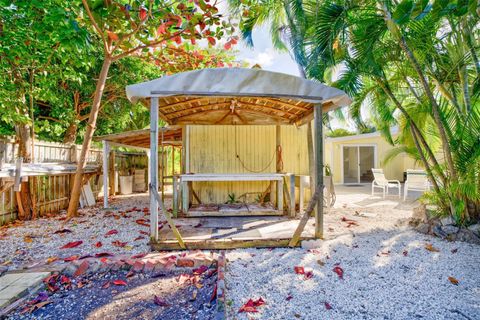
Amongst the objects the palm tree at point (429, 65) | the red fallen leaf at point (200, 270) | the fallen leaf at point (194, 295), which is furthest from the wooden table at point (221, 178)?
the fallen leaf at point (194, 295)

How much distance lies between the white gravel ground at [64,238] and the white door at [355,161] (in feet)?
35.4

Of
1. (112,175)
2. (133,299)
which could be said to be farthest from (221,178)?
(112,175)

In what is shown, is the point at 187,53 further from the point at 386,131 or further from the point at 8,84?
the point at 386,131

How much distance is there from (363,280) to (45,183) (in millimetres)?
6564

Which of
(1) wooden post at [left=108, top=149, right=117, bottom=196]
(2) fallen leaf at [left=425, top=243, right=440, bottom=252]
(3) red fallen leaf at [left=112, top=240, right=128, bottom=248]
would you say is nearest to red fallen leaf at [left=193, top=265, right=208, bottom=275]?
(3) red fallen leaf at [left=112, top=240, right=128, bottom=248]

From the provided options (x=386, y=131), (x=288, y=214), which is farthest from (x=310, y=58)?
(x=386, y=131)

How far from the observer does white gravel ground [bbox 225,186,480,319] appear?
2.12 meters

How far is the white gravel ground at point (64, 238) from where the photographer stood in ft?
10.8

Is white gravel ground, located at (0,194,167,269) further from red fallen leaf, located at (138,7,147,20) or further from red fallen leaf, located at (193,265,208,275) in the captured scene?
red fallen leaf, located at (138,7,147,20)

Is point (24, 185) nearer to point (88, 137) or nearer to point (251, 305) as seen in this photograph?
point (88, 137)

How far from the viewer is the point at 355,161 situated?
42.5 feet

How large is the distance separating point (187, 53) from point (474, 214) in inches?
238

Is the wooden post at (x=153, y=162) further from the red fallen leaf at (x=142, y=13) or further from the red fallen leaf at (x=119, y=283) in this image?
the red fallen leaf at (x=142, y=13)

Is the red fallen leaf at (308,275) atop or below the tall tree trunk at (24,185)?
below
